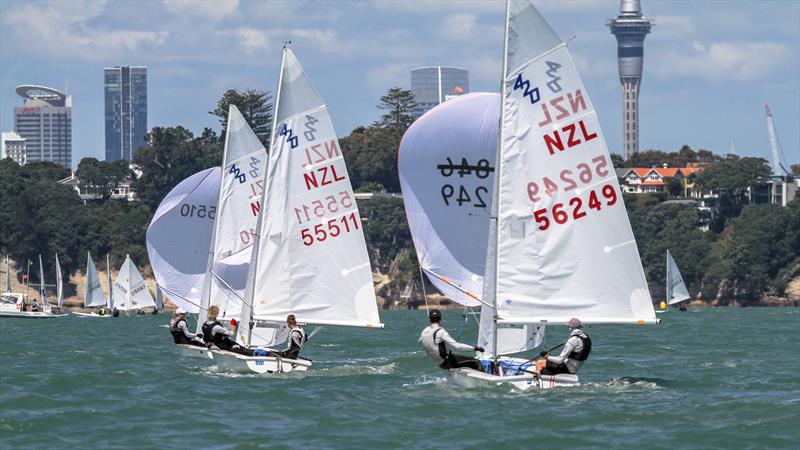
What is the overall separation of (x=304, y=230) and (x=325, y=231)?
1.43ft

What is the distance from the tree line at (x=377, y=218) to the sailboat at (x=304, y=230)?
100191mm

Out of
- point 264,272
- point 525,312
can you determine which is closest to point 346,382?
point 264,272

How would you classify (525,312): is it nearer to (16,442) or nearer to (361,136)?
(16,442)

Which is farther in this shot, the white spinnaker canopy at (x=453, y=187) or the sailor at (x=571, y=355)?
the white spinnaker canopy at (x=453, y=187)

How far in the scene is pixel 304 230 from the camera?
114 ft

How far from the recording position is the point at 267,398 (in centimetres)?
2925

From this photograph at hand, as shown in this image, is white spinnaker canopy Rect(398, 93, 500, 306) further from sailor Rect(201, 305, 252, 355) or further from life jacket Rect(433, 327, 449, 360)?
sailor Rect(201, 305, 252, 355)

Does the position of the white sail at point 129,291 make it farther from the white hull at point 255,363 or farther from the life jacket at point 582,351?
the life jacket at point 582,351

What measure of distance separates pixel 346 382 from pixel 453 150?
5038 mm

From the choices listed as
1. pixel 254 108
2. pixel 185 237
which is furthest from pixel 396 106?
pixel 185 237

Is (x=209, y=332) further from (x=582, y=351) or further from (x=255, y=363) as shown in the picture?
(x=582, y=351)

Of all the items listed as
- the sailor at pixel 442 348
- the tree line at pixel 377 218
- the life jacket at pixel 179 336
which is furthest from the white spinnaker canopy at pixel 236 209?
the tree line at pixel 377 218

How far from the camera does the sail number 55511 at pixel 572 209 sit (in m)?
28.3

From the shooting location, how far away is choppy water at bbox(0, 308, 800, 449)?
24.5m
